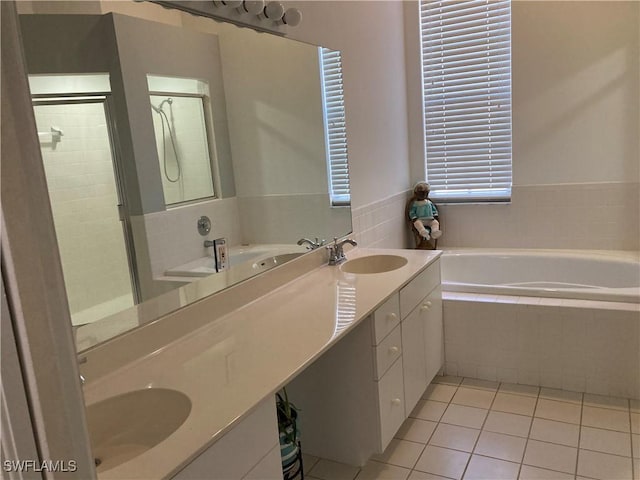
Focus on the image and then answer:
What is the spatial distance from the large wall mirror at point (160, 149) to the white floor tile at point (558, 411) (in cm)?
Result: 151

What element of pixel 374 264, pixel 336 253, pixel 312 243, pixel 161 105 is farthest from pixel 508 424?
pixel 161 105

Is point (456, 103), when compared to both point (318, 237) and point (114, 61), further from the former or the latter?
point (114, 61)

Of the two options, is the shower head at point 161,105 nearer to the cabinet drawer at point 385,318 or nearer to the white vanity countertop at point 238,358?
the white vanity countertop at point 238,358

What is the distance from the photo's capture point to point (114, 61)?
151cm

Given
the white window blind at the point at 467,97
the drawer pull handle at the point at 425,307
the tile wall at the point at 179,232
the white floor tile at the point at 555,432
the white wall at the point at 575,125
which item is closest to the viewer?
the tile wall at the point at 179,232

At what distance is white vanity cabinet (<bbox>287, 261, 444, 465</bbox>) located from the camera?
79.2 inches

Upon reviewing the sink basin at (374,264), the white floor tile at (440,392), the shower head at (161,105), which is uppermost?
the shower head at (161,105)

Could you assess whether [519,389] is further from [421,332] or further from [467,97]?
[467,97]

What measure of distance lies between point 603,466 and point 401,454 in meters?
0.84

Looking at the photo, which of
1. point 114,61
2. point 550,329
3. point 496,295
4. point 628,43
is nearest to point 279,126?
point 114,61

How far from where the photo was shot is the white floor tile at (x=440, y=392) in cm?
275

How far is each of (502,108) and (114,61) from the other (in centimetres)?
287

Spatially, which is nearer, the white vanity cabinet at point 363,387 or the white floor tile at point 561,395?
the white vanity cabinet at point 363,387

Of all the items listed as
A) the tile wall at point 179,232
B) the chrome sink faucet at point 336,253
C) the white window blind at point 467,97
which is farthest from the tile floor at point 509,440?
the white window blind at point 467,97
